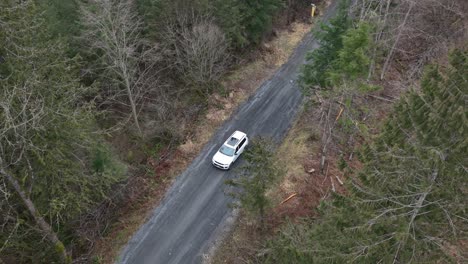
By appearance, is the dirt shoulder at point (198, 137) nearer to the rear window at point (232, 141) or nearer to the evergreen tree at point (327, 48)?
Answer: the rear window at point (232, 141)

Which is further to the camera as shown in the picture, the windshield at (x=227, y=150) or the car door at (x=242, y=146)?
the car door at (x=242, y=146)

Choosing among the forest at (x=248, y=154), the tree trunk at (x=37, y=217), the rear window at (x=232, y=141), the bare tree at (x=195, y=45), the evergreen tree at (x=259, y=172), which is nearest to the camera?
the forest at (x=248, y=154)

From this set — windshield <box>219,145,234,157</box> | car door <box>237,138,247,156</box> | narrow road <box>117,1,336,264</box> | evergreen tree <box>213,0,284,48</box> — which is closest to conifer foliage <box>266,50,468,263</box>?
narrow road <box>117,1,336,264</box>

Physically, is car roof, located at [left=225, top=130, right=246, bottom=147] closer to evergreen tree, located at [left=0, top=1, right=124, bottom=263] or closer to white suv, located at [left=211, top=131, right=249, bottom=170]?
white suv, located at [left=211, top=131, right=249, bottom=170]

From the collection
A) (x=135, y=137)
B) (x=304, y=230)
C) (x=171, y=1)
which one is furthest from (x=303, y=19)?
(x=304, y=230)

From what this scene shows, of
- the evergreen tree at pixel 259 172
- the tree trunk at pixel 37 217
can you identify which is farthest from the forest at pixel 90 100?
the evergreen tree at pixel 259 172

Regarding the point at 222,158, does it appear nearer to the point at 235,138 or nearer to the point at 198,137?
the point at 235,138

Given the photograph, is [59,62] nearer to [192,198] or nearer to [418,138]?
[192,198]
